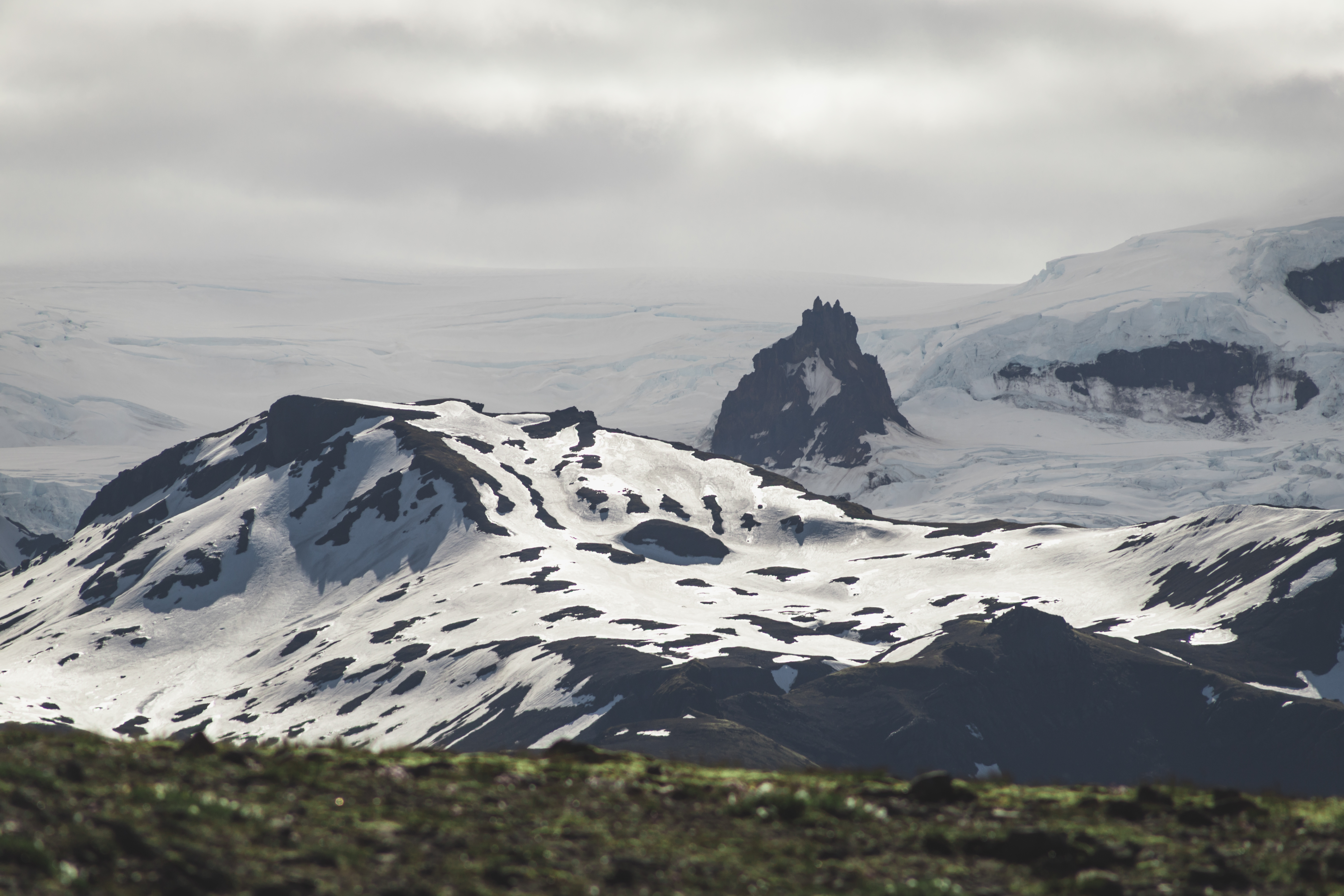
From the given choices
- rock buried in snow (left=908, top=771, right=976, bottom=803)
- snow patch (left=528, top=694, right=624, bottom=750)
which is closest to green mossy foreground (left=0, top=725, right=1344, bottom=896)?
rock buried in snow (left=908, top=771, right=976, bottom=803)

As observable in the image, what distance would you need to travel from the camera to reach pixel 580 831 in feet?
68.0

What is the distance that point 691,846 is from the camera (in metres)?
20.5

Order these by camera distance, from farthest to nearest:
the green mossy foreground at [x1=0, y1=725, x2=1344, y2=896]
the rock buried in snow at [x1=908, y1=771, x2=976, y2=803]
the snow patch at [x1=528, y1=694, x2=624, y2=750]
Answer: the snow patch at [x1=528, y1=694, x2=624, y2=750] < the rock buried in snow at [x1=908, y1=771, x2=976, y2=803] < the green mossy foreground at [x1=0, y1=725, x2=1344, y2=896]

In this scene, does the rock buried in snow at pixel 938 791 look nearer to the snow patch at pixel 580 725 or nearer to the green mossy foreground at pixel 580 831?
the green mossy foreground at pixel 580 831

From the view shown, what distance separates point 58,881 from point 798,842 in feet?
32.4

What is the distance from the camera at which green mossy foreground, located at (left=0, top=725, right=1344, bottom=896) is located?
17828mm

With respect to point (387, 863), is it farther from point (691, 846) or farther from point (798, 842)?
point (798, 842)

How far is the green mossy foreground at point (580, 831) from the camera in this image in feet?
58.5

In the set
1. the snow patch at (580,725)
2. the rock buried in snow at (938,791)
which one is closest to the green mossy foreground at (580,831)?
the rock buried in snow at (938,791)

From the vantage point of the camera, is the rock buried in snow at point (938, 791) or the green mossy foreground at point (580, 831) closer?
the green mossy foreground at point (580, 831)

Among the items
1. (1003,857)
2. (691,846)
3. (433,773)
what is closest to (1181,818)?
(1003,857)

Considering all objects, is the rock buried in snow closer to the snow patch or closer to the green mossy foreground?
the green mossy foreground

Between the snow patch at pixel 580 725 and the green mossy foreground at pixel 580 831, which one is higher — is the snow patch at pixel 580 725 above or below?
below

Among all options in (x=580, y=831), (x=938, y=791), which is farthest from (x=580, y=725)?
(x=580, y=831)
